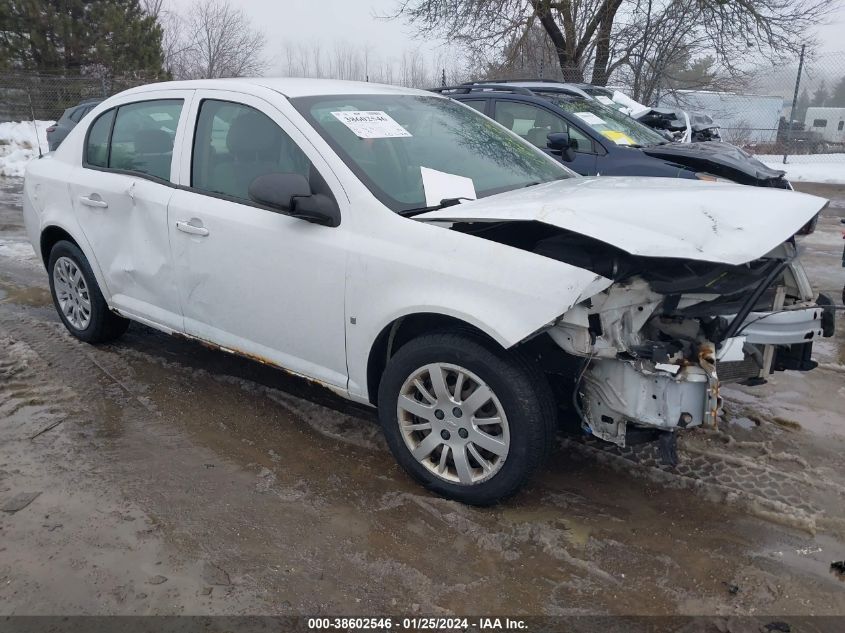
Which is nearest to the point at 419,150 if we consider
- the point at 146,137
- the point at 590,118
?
the point at 146,137

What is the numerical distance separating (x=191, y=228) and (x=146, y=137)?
2.99 ft

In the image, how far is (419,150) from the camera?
11.9 feet

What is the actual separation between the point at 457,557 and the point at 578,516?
627 millimetres

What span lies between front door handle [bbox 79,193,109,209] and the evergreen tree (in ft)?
62.5

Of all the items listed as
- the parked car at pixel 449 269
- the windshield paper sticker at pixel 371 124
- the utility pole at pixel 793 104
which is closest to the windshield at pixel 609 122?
the parked car at pixel 449 269

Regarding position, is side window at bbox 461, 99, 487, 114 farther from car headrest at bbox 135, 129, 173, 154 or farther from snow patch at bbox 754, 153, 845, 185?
snow patch at bbox 754, 153, 845, 185

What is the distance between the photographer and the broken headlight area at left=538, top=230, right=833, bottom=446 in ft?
8.98

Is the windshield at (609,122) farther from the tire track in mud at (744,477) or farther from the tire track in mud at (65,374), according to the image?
the tire track in mud at (65,374)

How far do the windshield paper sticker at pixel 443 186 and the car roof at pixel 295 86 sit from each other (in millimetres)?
794

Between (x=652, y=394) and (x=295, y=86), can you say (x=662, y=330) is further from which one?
(x=295, y=86)

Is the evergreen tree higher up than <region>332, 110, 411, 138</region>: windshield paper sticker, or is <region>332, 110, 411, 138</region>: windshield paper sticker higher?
the evergreen tree

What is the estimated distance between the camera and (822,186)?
14547 mm

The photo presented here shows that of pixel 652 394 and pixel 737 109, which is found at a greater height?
pixel 737 109

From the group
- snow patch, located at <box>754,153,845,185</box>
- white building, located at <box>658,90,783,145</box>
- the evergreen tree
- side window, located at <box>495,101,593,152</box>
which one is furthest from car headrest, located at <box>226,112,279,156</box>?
the evergreen tree
